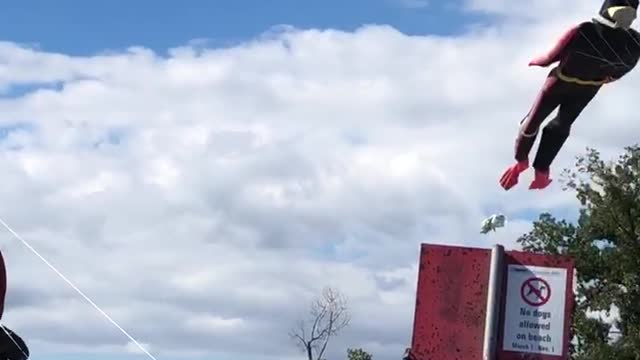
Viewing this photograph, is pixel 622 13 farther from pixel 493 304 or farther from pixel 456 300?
pixel 456 300

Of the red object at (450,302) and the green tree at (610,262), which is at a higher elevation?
the green tree at (610,262)

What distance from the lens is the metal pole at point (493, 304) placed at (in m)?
10.3

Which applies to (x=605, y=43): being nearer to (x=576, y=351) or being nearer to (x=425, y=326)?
(x=425, y=326)

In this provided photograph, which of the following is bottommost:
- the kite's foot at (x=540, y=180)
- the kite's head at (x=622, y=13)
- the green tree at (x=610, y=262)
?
Answer: the kite's foot at (x=540, y=180)

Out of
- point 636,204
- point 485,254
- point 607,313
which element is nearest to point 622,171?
point 636,204

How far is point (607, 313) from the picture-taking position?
40.6m

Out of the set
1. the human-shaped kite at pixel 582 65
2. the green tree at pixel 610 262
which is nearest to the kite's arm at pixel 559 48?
the human-shaped kite at pixel 582 65

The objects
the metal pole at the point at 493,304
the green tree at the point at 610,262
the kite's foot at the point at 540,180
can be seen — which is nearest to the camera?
the metal pole at the point at 493,304

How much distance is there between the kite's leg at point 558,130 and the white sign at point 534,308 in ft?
2.16

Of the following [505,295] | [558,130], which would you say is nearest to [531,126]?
[558,130]

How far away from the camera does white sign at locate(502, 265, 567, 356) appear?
34.0 ft

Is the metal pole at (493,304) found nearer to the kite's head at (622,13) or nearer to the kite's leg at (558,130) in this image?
the kite's leg at (558,130)

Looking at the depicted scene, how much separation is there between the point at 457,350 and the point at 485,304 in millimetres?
398

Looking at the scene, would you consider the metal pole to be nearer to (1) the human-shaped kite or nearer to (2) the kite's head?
(1) the human-shaped kite
